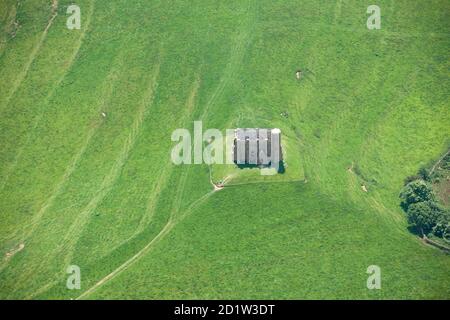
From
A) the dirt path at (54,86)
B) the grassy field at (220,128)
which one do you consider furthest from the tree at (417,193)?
the dirt path at (54,86)

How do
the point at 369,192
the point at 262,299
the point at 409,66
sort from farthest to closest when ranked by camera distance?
the point at 409,66, the point at 369,192, the point at 262,299

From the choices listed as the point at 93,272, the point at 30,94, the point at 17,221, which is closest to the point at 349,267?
the point at 93,272

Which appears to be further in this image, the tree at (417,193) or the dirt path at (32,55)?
the dirt path at (32,55)

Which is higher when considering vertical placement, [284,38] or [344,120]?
[284,38]

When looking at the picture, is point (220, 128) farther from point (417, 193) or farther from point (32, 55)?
point (32, 55)

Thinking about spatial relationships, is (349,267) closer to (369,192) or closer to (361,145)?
(369,192)

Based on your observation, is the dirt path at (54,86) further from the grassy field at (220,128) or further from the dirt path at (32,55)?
the grassy field at (220,128)

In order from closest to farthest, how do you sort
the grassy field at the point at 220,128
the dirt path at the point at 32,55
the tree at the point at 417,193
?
1. the grassy field at the point at 220,128
2. the tree at the point at 417,193
3. the dirt path at the point at 32,55
